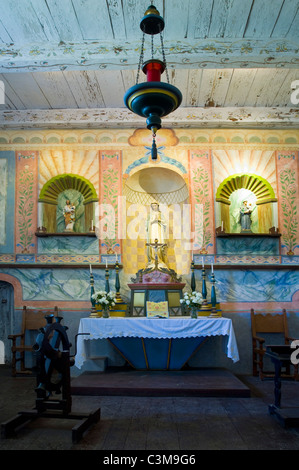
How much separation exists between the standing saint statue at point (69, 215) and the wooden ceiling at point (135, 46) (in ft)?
6.45

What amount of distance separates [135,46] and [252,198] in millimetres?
3663

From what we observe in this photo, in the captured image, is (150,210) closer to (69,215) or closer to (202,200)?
(202,200)

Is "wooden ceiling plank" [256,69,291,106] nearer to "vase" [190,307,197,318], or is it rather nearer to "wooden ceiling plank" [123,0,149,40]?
"wooden ceiling plank" [123,0,149,40]

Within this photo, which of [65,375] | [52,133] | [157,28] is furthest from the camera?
[52,133]

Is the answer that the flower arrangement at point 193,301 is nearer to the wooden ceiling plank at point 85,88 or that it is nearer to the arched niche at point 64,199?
the arched niche at point 64,199

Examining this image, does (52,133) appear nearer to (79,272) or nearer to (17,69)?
(17,69)

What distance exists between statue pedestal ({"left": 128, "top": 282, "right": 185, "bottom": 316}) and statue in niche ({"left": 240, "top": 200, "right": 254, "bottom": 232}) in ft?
5.28

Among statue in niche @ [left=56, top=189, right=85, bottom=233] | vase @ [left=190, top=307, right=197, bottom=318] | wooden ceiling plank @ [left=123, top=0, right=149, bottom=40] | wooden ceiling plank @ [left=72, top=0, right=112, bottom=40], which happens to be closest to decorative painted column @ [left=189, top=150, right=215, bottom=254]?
vase @ [left=190, top=307, right=197, bottom=318]

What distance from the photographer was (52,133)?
24.7 feet

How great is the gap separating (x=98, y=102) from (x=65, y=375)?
4948mm

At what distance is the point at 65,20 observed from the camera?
5051mm

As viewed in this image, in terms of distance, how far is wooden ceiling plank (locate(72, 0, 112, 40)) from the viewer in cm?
483

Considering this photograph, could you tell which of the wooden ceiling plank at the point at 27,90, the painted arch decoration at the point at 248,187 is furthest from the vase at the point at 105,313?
the wooden ceiling plank at the point at 27,90

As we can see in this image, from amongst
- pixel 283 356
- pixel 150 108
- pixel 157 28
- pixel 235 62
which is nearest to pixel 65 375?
pixel 283 356
